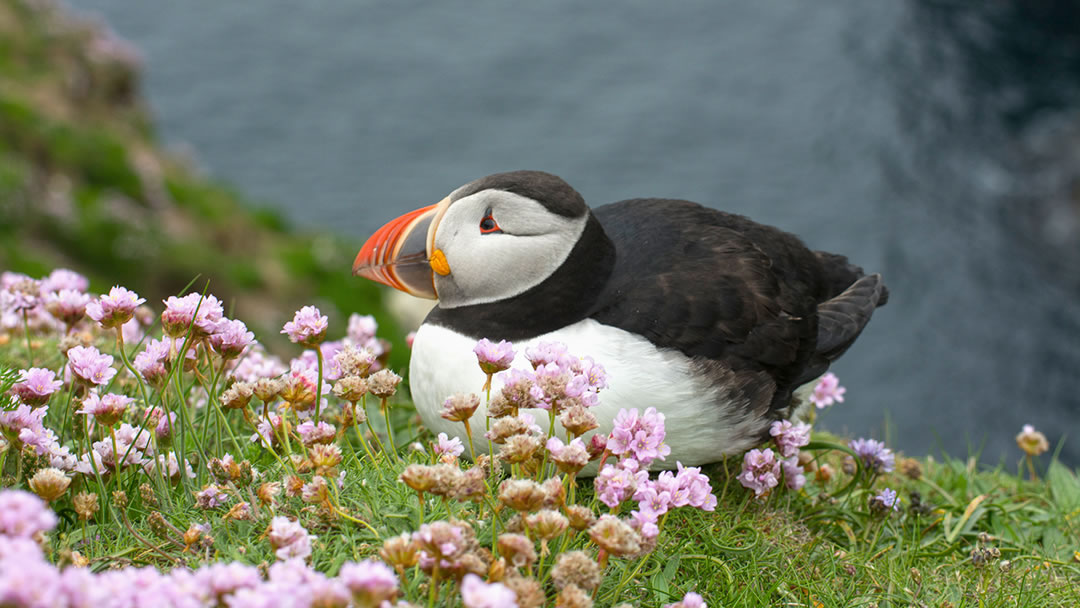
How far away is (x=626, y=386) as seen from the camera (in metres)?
3.56

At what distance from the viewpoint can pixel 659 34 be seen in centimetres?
2692

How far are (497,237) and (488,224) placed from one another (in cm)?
7

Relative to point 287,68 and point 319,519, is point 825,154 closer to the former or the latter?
point 287,68

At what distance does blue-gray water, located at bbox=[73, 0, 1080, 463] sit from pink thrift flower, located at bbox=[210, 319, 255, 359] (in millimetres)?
12326

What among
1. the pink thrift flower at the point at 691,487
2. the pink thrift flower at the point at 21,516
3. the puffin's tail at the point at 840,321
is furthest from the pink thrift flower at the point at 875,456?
→ the pink thrift flower at the point at 21,516

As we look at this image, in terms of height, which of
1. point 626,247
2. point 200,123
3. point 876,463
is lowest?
point 876,463

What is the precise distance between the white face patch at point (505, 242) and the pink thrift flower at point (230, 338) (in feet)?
3.11

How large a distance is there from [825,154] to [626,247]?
1959 centimetres

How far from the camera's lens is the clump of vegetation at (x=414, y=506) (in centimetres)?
231

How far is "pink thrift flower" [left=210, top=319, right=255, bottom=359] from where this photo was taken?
3.07m

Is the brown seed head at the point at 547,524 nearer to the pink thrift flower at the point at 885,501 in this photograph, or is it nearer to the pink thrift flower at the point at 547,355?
the pink thrift flower at the point at 547,355

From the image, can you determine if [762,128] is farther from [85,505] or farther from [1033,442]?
[85,505]

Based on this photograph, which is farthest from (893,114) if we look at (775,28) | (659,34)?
(659,34)

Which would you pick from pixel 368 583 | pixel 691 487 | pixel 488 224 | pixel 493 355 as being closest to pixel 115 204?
pixel 488 224
